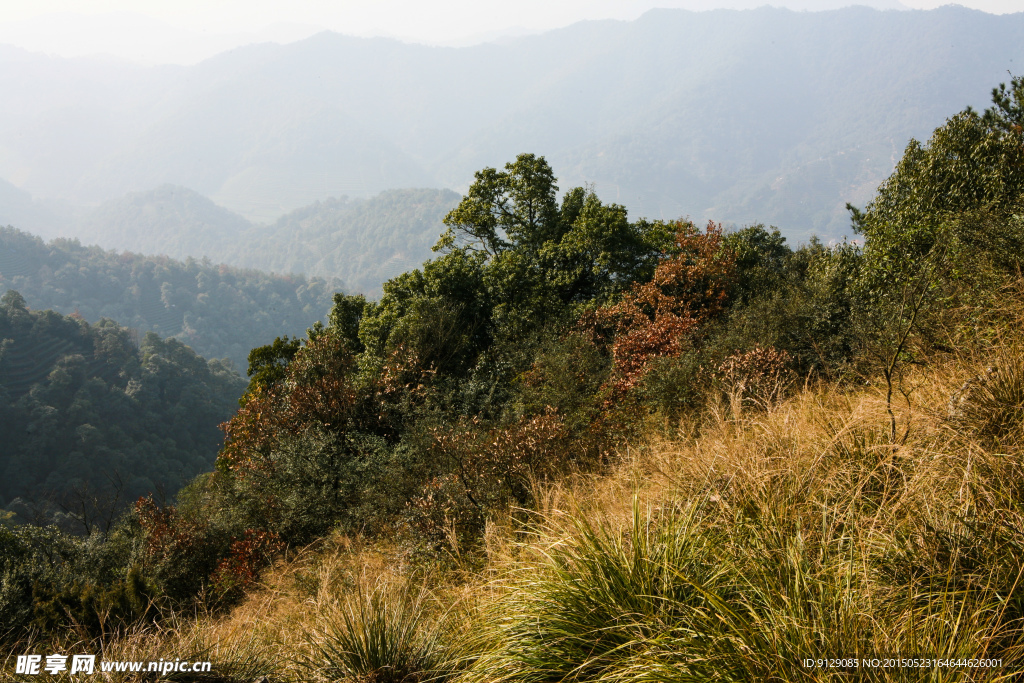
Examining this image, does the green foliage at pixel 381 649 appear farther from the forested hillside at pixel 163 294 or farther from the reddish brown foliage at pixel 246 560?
the forested hillside at pixel 163 294

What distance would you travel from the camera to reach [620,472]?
15.5 ft

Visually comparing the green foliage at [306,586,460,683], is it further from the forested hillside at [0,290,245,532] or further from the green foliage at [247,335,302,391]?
the forested hillside at [0,290,245,532]

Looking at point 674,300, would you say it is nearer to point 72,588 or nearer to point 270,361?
point 72,588

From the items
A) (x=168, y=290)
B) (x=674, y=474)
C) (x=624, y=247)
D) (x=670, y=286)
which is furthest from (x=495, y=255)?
(x=168, y=290)

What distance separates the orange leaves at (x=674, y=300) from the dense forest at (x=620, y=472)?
0.34ft

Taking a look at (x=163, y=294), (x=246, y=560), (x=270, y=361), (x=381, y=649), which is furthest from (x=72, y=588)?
(x=163, y=294)

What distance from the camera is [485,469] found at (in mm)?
6969

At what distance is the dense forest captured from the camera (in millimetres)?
2291

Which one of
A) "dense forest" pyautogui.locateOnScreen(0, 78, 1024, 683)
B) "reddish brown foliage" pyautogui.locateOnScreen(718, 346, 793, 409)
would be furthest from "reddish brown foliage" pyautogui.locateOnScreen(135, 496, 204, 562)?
"reddish brown foliage" pyautogui.locateOnScreen(718, 346, 793, 409)

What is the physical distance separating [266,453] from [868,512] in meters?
11.7

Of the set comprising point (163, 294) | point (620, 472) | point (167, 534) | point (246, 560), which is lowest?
point (246, 560)

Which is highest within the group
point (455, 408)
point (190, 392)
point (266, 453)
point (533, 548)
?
point (533, 548)

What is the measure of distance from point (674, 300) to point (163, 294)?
14689 centimetres

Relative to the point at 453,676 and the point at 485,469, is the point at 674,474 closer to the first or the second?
the point at 453,676
